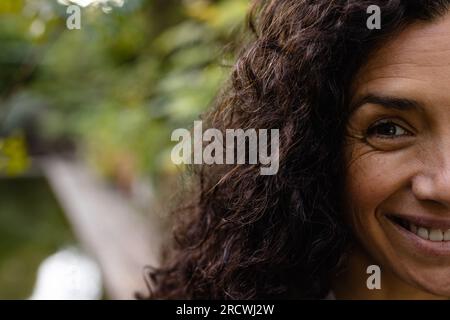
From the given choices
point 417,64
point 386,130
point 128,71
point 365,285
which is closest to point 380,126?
point 386,130

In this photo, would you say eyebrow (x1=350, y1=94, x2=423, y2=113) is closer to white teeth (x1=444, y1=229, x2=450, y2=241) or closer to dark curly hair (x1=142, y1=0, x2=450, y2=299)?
dark curly hair (x1=142, y1=0, x2=450, y2=299)

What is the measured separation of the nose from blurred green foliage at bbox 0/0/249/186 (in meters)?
0.68

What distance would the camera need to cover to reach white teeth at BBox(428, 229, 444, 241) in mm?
1292

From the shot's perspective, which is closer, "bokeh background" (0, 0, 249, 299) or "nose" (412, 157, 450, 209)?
"nose" (412, 157, 450, 209)

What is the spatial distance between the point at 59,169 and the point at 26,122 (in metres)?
1.86

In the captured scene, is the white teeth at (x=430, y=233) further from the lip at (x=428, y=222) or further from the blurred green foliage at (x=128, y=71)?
the blurred green foliage at (x=128, y=71)

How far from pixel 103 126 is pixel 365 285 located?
4087 millimetres

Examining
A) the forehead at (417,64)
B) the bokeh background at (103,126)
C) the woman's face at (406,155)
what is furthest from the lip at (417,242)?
the bokeh background at (103,126)

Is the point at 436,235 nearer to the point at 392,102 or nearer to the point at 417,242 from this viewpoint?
the point at 417,242

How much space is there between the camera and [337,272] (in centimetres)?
149

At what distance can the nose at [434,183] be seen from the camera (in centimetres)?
119

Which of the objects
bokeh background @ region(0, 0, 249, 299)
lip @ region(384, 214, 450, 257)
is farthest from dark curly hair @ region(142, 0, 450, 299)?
bokeh background @ region(0, 0, 249, 299)
